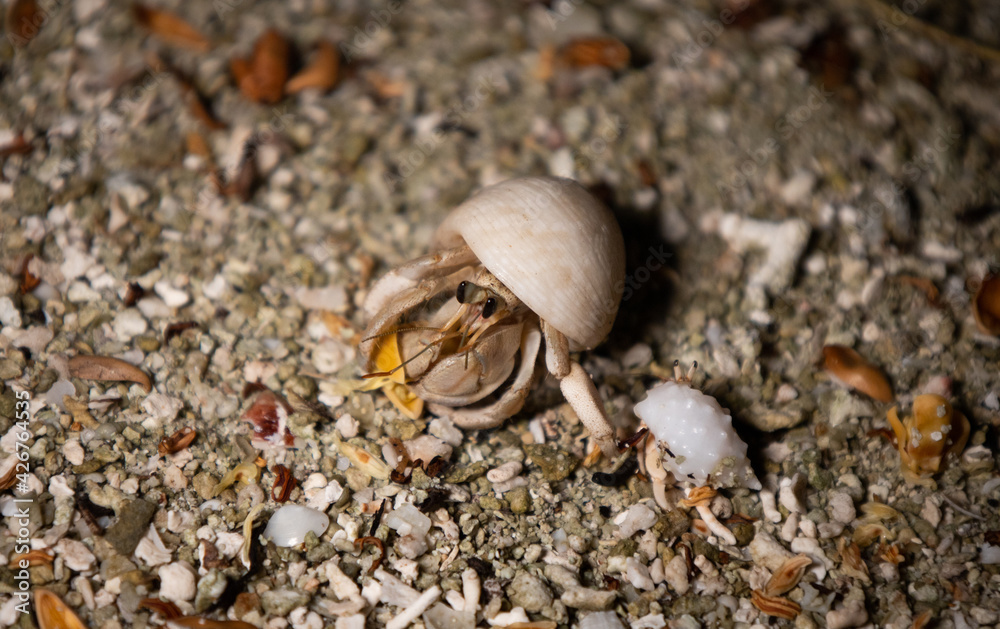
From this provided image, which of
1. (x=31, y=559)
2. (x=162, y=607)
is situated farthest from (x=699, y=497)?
(x=31, y=559)

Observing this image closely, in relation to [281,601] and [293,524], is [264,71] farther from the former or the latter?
[281,601]

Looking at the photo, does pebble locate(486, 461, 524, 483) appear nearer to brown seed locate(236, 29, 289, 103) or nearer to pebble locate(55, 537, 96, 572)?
pebble locate(55, 537, 96, 572)

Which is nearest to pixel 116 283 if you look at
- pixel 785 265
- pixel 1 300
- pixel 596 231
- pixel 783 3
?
pixel 1 300

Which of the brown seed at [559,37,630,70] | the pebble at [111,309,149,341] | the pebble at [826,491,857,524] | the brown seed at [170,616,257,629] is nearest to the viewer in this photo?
the brown seed at [170,616,257,629]

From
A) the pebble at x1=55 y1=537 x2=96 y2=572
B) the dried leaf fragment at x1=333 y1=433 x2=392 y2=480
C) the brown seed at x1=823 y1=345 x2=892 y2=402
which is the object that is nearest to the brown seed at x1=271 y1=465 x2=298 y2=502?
the dried leaf fragment at x1=333 y1=433 x2=392 y2=480

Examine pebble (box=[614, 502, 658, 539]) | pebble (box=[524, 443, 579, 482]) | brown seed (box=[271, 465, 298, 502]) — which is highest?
brown seed (box=[271, 465, 298, 502])

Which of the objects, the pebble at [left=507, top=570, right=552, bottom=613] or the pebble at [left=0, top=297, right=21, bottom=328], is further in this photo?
the pebble at [left=0, top=297, right=21, bottom=328]
